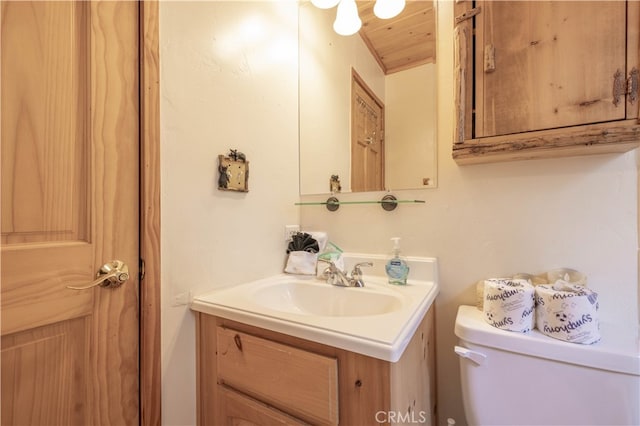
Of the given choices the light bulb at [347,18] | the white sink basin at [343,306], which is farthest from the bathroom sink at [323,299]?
the light bulb at [347,18]

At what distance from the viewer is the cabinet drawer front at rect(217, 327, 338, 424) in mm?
605

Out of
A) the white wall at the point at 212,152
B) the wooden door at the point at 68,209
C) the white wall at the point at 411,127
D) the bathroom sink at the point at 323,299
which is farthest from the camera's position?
the white wall at the point at 411,127

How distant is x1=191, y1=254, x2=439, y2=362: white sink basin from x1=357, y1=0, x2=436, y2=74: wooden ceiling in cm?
81

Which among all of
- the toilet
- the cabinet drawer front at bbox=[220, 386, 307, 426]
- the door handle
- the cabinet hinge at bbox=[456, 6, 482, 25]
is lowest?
the cabinet drawer front at bbox=[220, 386, 307, 426]

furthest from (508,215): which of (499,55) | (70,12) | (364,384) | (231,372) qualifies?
(70,12)

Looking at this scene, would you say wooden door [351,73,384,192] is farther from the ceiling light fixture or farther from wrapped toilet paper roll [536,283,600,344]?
wrapped toilet paper roll [536,283,600,344]

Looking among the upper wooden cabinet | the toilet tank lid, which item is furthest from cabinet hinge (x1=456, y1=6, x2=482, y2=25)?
the toilet tank lid

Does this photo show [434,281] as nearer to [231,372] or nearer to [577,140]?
[577,140]

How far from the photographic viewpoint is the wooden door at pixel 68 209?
0.55 m

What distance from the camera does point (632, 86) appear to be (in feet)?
2.18

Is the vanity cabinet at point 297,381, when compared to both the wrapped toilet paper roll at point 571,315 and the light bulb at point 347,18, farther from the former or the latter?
the light bulb at point 347,18

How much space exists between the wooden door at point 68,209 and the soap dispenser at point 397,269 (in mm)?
812

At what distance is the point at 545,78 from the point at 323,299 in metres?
0.97

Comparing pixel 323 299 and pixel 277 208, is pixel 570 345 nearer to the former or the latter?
pixel 323 299
